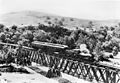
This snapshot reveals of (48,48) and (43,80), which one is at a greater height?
(48,48)

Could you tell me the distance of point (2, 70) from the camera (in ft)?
136

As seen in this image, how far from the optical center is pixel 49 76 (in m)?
37.4

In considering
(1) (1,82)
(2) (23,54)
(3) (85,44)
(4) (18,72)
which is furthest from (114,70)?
(3) (85,44)

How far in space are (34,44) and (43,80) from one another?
34.1ft

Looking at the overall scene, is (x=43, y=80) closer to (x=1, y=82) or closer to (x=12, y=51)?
(x=1, y=82)

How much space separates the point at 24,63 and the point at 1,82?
65.1 ft

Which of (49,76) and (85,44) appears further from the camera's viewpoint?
(85,44)

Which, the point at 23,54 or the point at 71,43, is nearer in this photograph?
the point at 23,54

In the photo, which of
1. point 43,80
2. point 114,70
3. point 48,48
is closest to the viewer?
point 114,70

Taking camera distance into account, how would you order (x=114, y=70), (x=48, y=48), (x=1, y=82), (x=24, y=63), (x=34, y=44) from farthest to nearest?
(x=24, y=63) → (x=34, y=44) → (x=48, y=48) → (x=1, y=82) → (x=114, y=70)

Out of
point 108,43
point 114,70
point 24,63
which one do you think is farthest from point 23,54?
point 108,43

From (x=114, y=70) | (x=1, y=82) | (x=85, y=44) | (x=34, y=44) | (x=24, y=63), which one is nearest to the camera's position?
(x=114, y=70)

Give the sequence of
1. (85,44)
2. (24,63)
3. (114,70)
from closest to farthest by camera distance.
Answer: (114,70), (24,63), (85,44)

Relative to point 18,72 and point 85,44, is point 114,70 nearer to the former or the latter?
point 18,72
